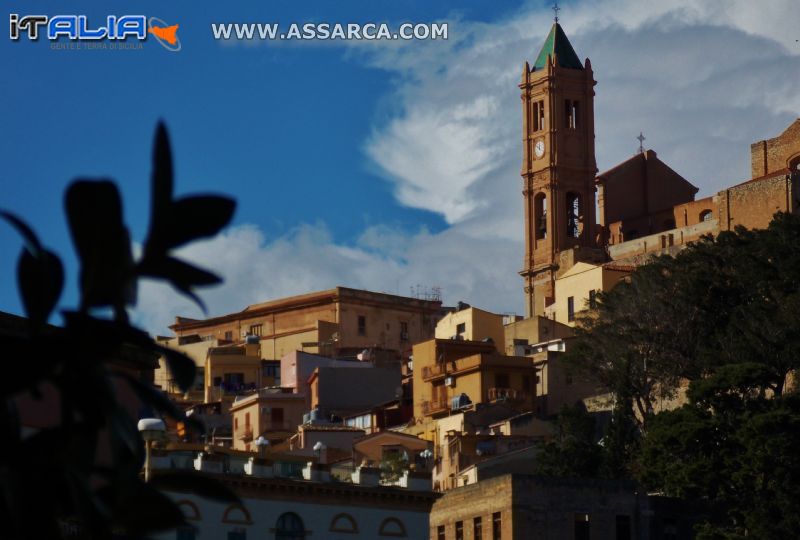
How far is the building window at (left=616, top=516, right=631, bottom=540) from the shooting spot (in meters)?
A: 45.0

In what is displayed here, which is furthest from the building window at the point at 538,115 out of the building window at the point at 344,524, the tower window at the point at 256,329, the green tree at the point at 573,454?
the building window at the point at 344,524

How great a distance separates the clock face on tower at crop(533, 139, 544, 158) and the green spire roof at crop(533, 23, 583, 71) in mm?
4126

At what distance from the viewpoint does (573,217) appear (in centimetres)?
9406

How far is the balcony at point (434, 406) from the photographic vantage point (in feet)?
214

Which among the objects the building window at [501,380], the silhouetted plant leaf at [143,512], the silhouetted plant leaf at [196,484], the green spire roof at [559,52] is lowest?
the silhouetted plant leaf at [143,512]

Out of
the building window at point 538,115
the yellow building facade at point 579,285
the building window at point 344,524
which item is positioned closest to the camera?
the building window at point 344,524

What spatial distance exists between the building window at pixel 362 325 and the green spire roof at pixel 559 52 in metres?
17.6

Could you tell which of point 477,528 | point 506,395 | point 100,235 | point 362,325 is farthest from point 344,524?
point 362,325

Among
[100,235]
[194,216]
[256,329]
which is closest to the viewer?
[100,235]

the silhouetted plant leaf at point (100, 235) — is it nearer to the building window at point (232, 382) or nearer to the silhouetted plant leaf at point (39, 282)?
the silhouetted plant leaf at point (39, 282)

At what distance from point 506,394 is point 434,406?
2.91 m

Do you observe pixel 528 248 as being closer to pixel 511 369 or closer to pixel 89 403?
pixel 511 369

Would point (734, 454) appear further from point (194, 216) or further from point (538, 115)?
point (538, 115)

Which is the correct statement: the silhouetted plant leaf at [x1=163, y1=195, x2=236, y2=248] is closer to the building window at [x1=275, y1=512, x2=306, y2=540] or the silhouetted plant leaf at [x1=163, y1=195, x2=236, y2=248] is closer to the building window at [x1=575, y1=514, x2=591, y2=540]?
the building window at [x1=275, y1=512, x2=306, y2=540]
